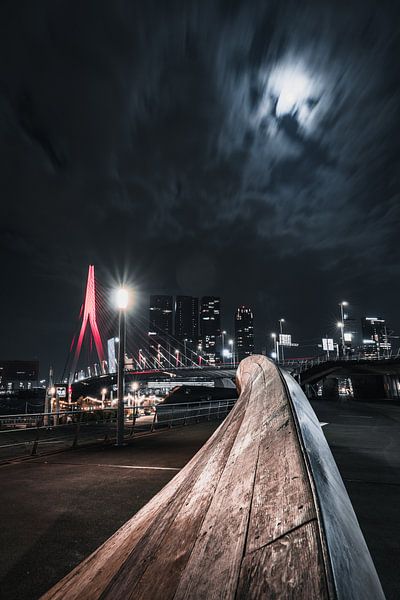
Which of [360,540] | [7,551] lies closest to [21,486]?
[7,551]

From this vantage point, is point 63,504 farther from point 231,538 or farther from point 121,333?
point 121,333

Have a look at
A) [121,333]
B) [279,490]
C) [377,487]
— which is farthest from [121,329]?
[279,490]

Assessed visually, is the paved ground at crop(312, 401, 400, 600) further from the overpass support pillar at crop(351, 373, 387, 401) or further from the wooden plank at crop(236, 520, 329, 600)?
the overpass support pillar at crop(351, 373, 387, 401)

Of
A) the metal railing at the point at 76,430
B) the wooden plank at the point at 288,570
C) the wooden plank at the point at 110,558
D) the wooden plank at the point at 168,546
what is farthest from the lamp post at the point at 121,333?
the wooden plank at the point at 288,570

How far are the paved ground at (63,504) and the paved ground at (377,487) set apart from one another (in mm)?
3016

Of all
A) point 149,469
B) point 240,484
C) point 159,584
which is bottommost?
point 149,469

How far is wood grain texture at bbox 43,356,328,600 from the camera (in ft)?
3.21

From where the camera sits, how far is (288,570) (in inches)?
37.4

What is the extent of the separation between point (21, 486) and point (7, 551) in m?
2.76

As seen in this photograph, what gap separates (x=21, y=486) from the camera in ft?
19.6

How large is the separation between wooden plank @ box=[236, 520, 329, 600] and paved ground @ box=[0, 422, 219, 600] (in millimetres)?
2879

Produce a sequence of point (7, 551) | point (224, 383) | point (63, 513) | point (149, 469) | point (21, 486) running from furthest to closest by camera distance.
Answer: point (224, 383) → point (149, 469) → point (21, 486) → point (63, 513) → point (7, 551)

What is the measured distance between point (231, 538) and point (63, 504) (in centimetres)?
496

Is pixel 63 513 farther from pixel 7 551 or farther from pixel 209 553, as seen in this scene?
pixel 209 553
